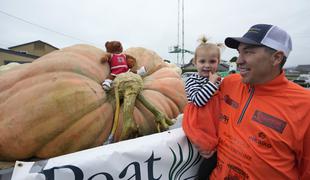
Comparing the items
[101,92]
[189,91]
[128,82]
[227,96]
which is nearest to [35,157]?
[101,92]

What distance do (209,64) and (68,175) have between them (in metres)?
1.25

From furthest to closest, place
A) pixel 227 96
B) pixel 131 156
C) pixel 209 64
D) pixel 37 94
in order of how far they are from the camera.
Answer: pixel 209 64
pixel 227 96
pixel 37 94
pixel 131 156

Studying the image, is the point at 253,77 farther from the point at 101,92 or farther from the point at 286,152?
the point at 101,92

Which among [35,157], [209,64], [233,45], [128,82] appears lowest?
[35,157]

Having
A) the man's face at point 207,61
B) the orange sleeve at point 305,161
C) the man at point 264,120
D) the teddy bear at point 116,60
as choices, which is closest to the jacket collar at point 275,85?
the man at point 264,120

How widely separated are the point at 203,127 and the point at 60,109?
0.98m

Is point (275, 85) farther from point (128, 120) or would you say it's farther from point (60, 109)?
point (60, 109)

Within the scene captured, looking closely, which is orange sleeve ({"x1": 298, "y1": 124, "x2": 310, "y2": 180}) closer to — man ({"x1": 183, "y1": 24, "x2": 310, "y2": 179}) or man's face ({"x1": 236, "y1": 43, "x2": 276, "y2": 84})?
man ({"x1": 183, "y1": 24, "x2": 310, "y2": 179})

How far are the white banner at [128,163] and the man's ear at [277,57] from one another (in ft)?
2.61

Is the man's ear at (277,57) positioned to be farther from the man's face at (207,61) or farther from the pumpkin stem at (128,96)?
the pumpkin stem at (128,96)

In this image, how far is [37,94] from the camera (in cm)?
145

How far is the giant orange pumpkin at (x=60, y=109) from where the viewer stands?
137 cm

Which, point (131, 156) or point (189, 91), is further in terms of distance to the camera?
point (189, 91)

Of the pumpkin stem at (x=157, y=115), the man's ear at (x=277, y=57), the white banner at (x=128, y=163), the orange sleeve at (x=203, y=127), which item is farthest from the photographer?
the pumpkin stem at (x=157, y=115)
